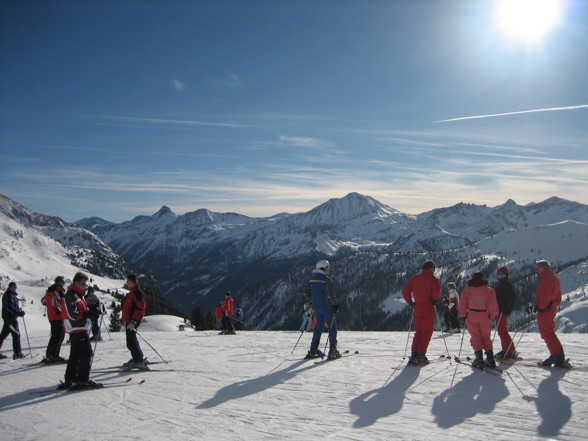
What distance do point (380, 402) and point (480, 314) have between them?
386cm

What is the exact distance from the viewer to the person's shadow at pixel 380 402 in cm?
705

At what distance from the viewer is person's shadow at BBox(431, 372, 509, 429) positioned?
698 cm

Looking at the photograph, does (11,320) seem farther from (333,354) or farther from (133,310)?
(333,354)

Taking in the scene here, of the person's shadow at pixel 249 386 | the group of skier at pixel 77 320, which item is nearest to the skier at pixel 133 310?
the group of skier at pixel 77 320

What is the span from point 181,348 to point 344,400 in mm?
9244

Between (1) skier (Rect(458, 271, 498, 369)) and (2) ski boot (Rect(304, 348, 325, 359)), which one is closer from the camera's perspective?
(1) skier (Rect(458, 271, 498, 369))

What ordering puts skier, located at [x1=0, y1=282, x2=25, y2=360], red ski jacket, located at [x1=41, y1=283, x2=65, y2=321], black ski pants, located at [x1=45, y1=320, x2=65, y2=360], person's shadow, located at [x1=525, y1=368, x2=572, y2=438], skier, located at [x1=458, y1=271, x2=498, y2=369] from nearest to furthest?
1. person's shadow, located at [x1=525, y1=368, x2=572, y2=438]
2. skier, located at [x1=458, y1=271, x2=498, y2=369]
3. red ski jacket, located at [x1=41, y1=283, x2=65, y2=321]
4. black ski pants, located at [x1=45, y1=320, x2=65, y2=360]
5. skier, located at [x1=0, y1=282, x2=25, y2=360]

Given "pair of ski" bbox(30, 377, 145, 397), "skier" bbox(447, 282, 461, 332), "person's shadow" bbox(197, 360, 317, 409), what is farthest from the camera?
"skier" bbox(447, 282, 461, 332)

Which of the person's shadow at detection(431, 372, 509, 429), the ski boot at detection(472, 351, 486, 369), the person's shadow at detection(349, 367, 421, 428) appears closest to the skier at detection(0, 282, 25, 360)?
the person's shadow at detection(349, 367, 421, 428)

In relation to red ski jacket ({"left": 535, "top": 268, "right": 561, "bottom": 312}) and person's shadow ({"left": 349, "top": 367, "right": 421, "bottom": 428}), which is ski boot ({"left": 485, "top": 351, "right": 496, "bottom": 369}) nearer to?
red ski jacket ({"left": 535, "top": 268, "right": 561, "bottom": 312})

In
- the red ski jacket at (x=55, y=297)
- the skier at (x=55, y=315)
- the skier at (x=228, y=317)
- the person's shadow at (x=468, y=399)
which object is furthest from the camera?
the skier at (x=228, y=317)

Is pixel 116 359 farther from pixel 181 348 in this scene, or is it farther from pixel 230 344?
pixel 230 344

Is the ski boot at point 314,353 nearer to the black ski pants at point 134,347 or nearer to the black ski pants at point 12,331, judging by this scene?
the black ski pants at point 134,347

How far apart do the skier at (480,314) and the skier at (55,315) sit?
→ 387 inches
